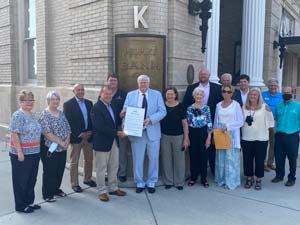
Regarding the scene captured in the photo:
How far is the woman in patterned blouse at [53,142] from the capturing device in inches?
187

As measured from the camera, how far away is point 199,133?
5629 mm

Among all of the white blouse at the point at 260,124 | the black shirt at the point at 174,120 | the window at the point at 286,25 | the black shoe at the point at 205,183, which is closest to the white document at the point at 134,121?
the black shirt at the point at 174,120

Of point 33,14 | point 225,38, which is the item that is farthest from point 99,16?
point 225,38

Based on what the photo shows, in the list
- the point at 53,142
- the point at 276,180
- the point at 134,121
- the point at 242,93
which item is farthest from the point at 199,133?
the point at 53,142

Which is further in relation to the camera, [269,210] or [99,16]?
[99,16]

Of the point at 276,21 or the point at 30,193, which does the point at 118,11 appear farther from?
the point at 276,21

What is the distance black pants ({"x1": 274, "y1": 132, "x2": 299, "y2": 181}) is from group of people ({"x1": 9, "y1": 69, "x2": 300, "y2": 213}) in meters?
0.02

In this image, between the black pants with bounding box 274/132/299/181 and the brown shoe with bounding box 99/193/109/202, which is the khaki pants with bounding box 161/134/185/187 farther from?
the black pants with bounding box 274/132/299/181

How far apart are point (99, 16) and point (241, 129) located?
3.09m

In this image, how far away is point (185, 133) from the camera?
550cm

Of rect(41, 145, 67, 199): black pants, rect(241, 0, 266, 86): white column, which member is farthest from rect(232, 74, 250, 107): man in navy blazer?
rect(41, 145, 67, 199): black pants

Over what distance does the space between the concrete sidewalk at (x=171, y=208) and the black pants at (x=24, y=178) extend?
7.1 inches

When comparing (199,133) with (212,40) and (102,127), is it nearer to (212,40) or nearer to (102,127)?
(102,127)

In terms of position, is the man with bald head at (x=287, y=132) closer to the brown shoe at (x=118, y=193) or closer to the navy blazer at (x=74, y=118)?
the brown shoe at (x=118, y=193)
